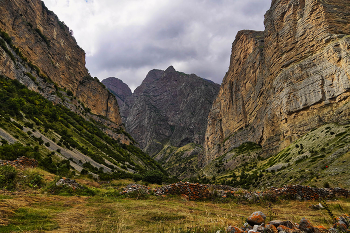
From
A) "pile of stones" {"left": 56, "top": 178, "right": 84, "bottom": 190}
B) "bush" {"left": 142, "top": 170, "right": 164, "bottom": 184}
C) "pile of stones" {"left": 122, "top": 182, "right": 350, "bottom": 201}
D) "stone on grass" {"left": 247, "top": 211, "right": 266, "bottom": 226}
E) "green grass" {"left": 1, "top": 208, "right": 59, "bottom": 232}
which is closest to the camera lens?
"green grass" {"left": 1, "top": 208, "right": 59, "bottom": 232}

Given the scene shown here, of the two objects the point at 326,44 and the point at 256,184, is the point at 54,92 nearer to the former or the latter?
the point at 256,184

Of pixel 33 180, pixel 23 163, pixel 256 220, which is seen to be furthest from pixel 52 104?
pixel 256 220

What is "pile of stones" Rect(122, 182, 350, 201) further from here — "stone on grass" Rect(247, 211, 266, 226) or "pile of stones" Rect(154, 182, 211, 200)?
"stone on grass" Rect(247, 211, 266, 226)

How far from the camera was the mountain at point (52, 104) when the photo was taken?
24.0m

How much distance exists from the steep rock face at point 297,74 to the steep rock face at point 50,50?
67428 millimetres

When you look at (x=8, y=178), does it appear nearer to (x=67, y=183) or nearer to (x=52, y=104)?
(x=67, y=183)

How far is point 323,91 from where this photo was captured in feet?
120

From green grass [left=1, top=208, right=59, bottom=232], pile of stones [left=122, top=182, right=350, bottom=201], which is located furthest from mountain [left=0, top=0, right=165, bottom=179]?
pile of stones [left=122, top=182, right=350, bottom=201]

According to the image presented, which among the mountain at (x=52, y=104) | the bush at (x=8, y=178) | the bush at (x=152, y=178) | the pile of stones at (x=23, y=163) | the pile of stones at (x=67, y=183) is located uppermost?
the mountain at (x=52, y=104)

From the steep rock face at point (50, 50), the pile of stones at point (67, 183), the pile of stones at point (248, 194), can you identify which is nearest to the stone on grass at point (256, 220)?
the pile of stones at point (248, 194)

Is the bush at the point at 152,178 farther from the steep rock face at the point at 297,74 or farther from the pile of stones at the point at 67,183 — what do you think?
the steep rock face at the point at 297,74

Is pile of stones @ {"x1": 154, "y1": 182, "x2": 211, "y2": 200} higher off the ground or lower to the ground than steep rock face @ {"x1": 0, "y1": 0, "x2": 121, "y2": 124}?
lower

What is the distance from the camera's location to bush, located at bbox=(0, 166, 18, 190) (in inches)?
413

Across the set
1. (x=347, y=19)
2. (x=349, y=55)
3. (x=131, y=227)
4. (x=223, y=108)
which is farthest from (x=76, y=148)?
(x=223, y=108)
